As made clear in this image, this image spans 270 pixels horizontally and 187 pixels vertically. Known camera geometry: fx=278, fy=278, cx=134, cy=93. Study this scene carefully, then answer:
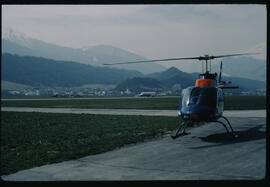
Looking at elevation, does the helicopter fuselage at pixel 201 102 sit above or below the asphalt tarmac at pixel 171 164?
above

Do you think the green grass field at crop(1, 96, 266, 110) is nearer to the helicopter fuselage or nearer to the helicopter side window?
the helicopter fuselage

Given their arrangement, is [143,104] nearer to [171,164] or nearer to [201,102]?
[201,102]

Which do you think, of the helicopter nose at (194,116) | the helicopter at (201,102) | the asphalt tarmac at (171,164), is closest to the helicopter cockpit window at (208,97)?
the helicopter at (201,102)

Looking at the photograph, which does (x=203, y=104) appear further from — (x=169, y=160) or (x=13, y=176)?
(x=13, y=176)

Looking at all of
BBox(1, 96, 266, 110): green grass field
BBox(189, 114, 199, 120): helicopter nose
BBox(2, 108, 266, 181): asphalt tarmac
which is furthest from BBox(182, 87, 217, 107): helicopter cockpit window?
BBox(1, 96, 266, 110): green grass field

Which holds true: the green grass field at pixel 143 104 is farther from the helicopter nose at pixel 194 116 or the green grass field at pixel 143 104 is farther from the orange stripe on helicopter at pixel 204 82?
the helicopter nose at pixel 194 116

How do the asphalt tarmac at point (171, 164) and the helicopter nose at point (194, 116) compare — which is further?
the helicopter nose at point (194, 116)

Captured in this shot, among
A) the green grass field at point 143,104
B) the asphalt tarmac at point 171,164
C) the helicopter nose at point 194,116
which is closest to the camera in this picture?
the asphalt tarmac at point 171,164
